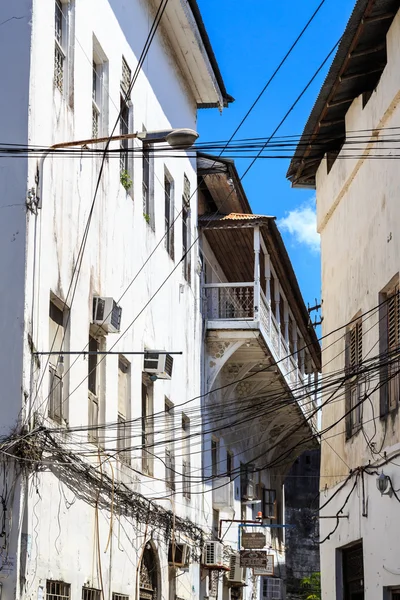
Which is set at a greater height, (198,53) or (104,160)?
(198,53)

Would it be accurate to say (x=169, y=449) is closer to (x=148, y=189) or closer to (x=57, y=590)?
(x=148, y=189)

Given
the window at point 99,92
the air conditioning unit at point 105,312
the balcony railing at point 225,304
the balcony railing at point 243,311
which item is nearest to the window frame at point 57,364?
the air conditioning unit at point 105,312

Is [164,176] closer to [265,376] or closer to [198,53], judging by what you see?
[198,53]

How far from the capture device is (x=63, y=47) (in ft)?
45.9

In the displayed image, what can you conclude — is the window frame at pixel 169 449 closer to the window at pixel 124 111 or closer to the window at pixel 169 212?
the window at pixel 169 212

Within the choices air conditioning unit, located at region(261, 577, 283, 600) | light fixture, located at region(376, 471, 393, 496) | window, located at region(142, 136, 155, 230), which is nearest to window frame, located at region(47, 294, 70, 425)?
light fixture, located at region(376, 471, 393, 496)

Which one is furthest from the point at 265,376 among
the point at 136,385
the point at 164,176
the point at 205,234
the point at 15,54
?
the point at 15,54

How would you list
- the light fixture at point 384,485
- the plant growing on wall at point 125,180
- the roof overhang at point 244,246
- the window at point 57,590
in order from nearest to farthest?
the light fixture at point 384,485 → the window at point 57,590 → the plant growing on wall at point 125,180 → the roof overhang at point 244,246

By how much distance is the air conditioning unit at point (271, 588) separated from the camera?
104 ft

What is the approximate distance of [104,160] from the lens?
1512 centimetres

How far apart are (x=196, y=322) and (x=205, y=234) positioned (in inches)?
97.5

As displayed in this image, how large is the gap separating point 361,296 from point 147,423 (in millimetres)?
4853

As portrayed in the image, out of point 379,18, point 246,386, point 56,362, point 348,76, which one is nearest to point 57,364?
point 56,362

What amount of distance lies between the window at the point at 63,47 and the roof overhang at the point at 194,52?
485 cm
